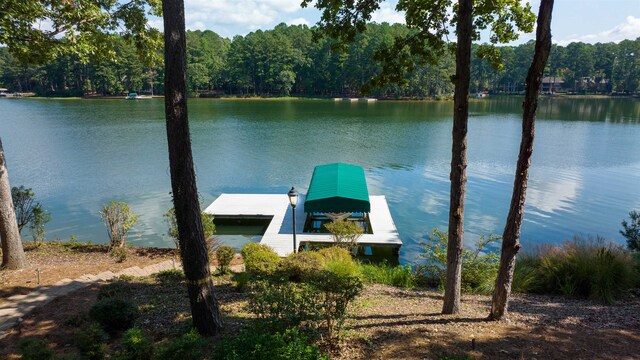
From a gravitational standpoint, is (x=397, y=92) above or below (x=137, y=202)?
above

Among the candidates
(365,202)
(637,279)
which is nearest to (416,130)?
(365,202)

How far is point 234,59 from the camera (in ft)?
289

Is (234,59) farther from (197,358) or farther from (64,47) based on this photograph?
(197,358)

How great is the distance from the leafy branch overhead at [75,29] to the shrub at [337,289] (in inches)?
304

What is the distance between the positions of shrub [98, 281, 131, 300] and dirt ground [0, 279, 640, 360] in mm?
195

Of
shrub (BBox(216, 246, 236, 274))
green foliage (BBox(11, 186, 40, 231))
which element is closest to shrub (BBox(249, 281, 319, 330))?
shrub (BBox(216, 246, 236, 274))

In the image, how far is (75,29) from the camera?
9.35 metres

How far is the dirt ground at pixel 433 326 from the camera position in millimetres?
4831

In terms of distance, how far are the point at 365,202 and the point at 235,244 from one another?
16.3ft

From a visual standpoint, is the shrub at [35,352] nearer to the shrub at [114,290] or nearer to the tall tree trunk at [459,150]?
the shrub at [114,290]

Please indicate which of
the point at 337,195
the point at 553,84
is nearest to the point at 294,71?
the point at 553,84

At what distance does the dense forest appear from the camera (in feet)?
267

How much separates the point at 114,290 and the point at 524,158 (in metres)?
7.03

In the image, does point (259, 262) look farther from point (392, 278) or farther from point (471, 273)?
point (471, 273)
